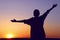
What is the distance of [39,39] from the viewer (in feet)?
29.1

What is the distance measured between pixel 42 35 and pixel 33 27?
0.44m

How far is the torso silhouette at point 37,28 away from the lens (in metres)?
8.81

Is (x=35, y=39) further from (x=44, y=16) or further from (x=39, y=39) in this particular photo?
(x=44, y=16)

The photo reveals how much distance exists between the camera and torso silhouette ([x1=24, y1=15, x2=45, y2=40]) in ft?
28.9

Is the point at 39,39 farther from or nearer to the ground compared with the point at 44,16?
nearer to the ground

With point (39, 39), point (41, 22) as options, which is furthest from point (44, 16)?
point (39, 39)

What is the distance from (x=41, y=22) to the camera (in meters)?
8.85

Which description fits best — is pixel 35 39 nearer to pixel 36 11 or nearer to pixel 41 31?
A: pixel 41 31

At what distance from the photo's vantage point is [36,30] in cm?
885

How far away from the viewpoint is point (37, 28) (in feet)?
29.0

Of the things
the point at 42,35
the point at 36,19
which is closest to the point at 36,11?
the point at 36,19

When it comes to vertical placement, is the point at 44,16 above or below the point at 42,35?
above

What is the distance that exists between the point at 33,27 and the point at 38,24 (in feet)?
0.70

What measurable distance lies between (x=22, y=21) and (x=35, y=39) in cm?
84
